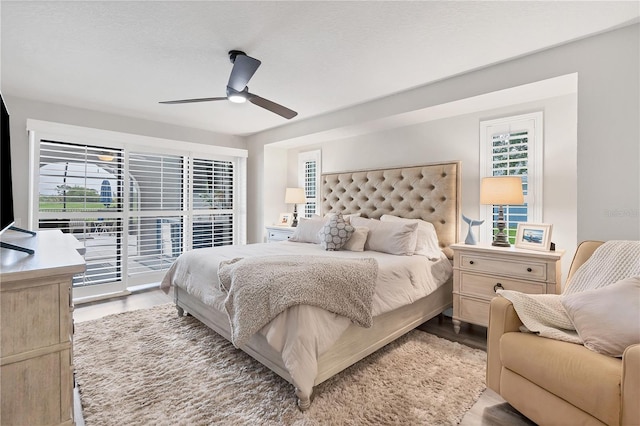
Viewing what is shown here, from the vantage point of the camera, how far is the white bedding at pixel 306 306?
1703 mm

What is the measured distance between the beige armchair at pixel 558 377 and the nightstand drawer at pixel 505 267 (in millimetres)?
945

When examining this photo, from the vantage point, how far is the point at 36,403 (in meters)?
1.06

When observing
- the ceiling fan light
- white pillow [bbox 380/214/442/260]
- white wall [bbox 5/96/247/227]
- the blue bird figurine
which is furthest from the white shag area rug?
the ceiling fan light

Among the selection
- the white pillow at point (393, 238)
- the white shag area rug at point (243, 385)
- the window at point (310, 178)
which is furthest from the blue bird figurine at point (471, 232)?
the window at point (310, 178)

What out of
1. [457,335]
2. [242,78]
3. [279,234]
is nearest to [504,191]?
[457,335]

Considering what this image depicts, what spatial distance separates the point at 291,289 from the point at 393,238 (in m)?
1.51

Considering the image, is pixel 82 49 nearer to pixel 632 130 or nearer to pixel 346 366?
pixel 346 366

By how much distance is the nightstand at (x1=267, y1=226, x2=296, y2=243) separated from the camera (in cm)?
446

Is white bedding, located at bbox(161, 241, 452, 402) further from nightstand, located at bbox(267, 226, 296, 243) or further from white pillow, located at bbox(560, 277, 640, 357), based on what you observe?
white pillow, located at bbox(560, 277, 640, 357)

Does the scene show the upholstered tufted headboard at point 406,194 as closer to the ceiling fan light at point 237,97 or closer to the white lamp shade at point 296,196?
the white lamp shade at point 296,196

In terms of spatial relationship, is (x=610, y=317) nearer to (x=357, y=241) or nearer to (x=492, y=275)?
(x=492, y=275)

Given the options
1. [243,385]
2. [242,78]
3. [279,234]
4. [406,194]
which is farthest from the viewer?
[279,234]

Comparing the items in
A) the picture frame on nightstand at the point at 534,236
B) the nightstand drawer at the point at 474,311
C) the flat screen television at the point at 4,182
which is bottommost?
the nightstand drawer at the point at 474,311

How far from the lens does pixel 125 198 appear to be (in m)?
4.02
